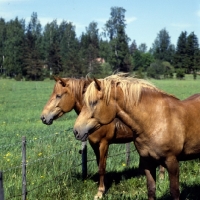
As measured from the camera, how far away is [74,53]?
70.6 meters

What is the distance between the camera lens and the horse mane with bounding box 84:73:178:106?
473 centimetres

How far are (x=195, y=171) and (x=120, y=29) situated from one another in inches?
2526

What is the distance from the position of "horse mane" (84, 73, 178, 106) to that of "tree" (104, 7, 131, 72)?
60853 mm

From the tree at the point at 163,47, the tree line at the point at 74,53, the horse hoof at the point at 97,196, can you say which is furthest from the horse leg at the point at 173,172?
the tree at the point at 163,47

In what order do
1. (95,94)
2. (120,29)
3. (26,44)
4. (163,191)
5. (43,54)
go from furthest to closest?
1. (43,54)
2. (26,44)
3. (120,29)
4. (163,191)
5. (95,94)

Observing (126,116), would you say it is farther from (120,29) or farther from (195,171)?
(120,29)

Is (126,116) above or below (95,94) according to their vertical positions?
below

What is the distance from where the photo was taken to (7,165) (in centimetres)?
744

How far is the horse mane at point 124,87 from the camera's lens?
4.73 metres

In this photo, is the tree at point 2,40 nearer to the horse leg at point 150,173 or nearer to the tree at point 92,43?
the tree at point 92,43

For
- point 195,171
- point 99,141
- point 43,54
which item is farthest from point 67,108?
point 43,54

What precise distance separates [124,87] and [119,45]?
63.9 m

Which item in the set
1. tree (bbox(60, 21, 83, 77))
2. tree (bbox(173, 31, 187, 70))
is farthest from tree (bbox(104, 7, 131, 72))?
tree (bbox(173, 31, 187, 70))

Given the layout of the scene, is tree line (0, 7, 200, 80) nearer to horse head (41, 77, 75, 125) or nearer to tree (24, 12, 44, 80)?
tree (24, 12, 44, 80)
